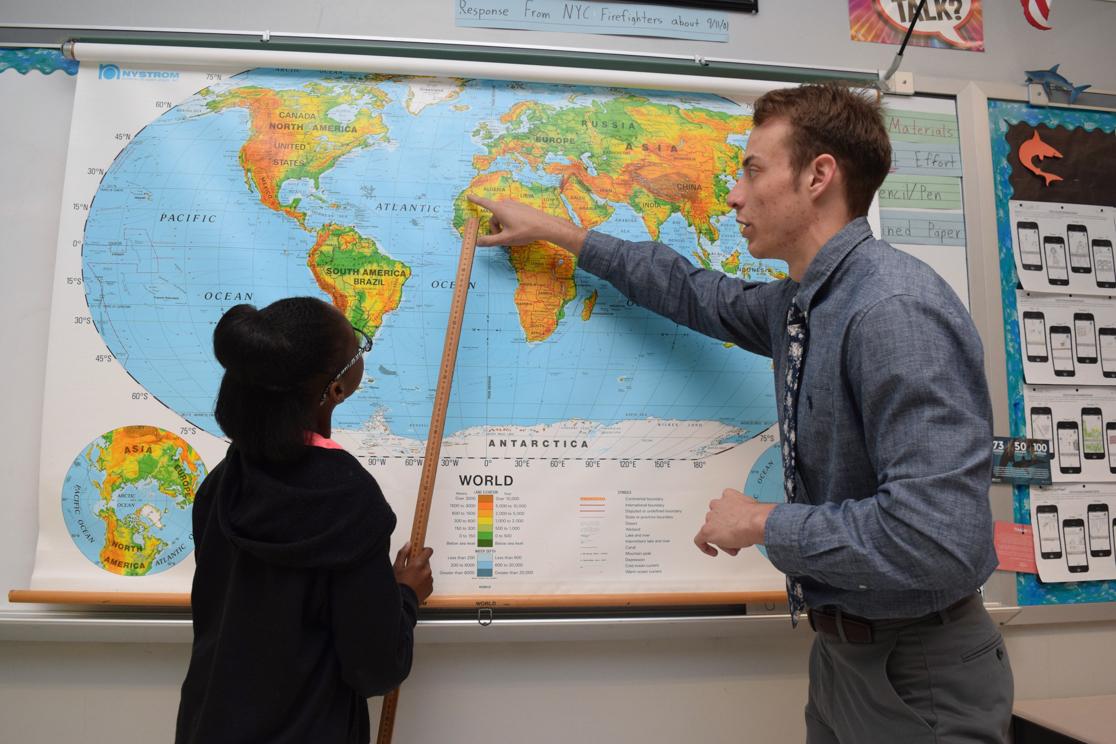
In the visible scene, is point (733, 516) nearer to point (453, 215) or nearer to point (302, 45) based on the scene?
point (453, 215)

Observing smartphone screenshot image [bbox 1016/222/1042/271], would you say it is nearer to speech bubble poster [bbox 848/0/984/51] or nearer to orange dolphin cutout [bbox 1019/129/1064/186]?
orange dolphin cutout [bbox 1019/129/1064/186]

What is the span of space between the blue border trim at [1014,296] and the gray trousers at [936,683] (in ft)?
2.45

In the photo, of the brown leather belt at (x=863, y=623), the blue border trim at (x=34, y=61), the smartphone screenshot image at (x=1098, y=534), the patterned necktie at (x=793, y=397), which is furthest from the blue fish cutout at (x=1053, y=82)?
the blue border trim at (x=34, y=61)

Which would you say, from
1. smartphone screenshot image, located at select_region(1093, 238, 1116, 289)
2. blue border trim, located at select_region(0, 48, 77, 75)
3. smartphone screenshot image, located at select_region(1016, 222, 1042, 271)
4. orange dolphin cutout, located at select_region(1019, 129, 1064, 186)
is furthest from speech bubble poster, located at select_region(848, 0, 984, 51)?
blue border trim, located at select_region(0, 48, 77, 75)

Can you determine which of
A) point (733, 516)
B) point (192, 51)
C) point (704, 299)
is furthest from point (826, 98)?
point (192, 51)

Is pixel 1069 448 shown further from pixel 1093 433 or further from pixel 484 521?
pixel 484 521

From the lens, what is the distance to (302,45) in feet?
5.12

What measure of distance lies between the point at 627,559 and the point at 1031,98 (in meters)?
1.64

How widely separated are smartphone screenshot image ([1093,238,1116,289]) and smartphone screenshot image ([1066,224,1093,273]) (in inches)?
0.7

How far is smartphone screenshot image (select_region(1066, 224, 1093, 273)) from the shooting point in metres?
1.78

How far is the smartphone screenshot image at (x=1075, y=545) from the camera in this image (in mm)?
1704

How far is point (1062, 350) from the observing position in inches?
68.8

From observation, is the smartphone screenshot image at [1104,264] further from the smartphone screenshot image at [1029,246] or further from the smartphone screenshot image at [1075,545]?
the smartphone screenshot image at [1075,545]

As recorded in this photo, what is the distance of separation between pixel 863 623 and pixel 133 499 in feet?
4.69
